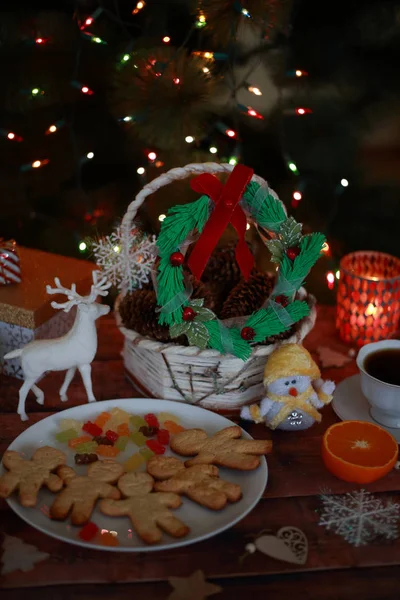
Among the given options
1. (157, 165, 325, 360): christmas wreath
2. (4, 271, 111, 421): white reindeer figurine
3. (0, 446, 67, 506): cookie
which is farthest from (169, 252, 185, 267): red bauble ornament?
(0, 446, 67, 506): cookie

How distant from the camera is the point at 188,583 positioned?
2.58 ft

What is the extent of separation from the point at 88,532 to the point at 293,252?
1.64ft

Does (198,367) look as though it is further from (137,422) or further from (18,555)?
(18,555)

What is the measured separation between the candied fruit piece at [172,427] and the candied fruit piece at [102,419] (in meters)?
0.09

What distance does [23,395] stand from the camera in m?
1.07

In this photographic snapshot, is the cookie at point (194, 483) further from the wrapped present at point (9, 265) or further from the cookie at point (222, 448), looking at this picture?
the wrapped present at point (9, 265)

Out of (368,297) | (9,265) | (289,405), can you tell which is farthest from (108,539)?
(368,297)

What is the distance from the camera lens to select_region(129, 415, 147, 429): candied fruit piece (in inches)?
41.1

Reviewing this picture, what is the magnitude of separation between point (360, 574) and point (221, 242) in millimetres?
700

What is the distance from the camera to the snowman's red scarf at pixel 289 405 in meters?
1.03

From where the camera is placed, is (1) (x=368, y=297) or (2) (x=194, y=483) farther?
(1) (x=368, y=297)

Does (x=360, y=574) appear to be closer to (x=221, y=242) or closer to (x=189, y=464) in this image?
(x=189, y=464)

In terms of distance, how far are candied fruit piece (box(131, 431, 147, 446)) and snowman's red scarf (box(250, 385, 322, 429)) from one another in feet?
0.55

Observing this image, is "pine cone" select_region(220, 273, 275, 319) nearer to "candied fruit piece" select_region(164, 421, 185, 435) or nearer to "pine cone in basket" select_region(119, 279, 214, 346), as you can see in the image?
"pine cone in basket" select_region(119, 279, 214, 346)
